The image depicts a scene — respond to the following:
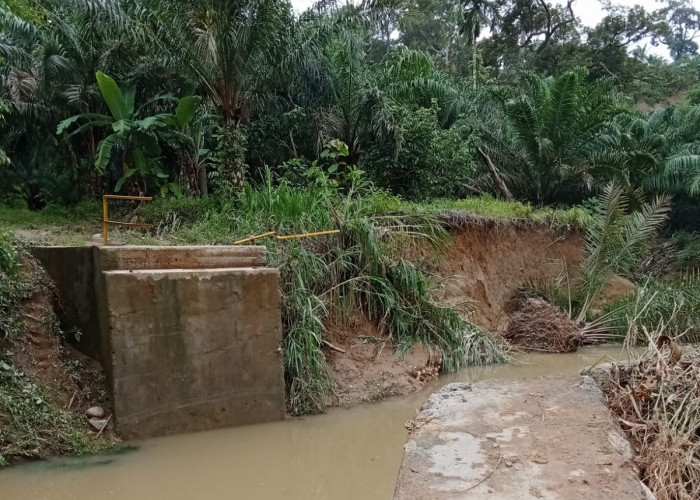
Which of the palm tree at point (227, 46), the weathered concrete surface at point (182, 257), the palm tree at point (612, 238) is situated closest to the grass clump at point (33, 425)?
the weathered concrete surface at point (182, 257)

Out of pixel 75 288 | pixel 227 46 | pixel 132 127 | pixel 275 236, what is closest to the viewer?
pixel 75 288

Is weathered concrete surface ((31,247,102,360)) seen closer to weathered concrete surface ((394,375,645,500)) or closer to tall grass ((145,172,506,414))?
tall grass ((145,172,506,414))

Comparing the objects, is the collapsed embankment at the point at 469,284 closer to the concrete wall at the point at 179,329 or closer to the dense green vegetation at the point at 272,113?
the concrete wall at the point at 179,329

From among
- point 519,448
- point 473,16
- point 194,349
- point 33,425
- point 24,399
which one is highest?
point 473,16

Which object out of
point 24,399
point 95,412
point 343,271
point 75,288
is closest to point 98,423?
point 95,412

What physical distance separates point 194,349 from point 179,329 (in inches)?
10.8

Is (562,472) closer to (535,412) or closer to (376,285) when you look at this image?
(535,412)

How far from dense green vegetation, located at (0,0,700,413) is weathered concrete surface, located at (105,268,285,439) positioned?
1.80 feet

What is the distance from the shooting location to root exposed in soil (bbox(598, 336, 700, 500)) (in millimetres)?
2533

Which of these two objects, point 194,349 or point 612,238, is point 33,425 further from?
point 612,238

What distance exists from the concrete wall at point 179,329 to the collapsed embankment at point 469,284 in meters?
1.32

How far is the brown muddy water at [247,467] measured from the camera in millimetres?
4812

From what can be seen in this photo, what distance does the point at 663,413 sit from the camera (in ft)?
9.32

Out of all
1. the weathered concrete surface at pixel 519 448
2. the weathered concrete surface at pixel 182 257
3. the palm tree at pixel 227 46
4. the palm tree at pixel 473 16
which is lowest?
the weathered concrete surface at pixel 519 448
